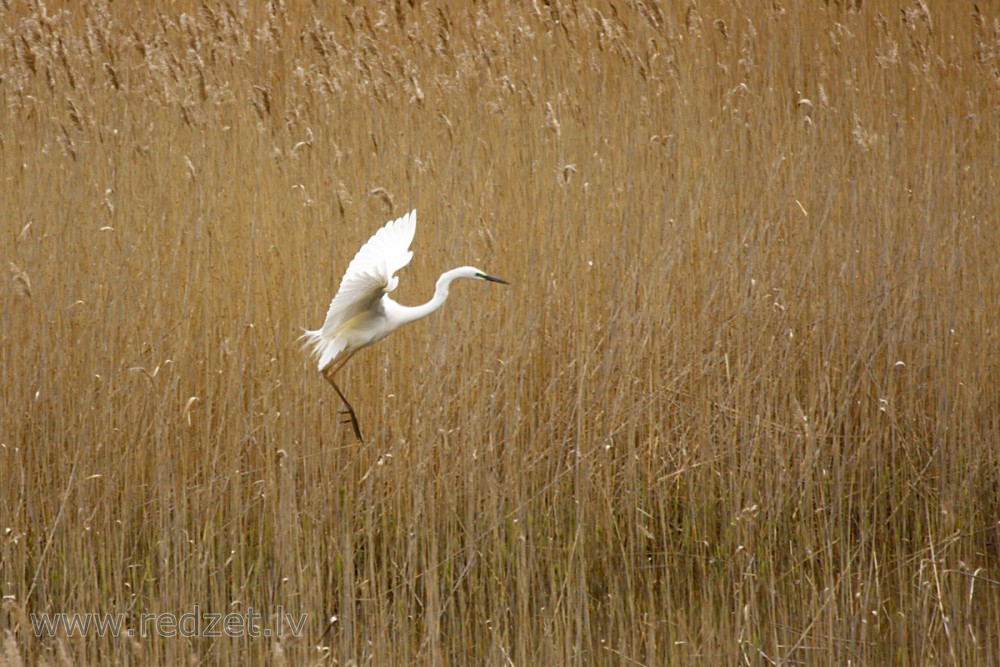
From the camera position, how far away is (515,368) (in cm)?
267

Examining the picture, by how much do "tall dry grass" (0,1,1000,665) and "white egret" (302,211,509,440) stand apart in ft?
0.32

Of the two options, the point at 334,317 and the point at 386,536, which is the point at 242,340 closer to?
the point at 334,317

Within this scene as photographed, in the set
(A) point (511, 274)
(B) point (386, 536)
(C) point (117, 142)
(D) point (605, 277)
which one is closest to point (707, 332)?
(D) point (605, 277)

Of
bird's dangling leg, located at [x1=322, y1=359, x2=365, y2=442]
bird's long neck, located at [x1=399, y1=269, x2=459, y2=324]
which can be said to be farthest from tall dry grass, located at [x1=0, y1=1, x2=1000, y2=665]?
bird's long neck, located at [x1=399, y1=269, x2=459, y2=324]

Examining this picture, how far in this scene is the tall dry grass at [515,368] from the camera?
2354 mm

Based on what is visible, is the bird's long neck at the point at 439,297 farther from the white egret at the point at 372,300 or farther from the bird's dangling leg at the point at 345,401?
the bird's dangling leg at the point at 345,401

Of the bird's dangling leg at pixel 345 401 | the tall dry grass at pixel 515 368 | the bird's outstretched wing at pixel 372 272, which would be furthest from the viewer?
the bird's dangling leg at pixel 345 401

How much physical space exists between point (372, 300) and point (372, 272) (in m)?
0.18

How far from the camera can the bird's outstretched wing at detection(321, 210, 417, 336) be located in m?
2.24

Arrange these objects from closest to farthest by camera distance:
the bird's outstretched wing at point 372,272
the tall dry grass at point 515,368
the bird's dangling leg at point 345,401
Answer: the bird's outstretched wing at point 372,272 → the tall dry grass at point 515,368 → the bird's dangling leg at point 345,401

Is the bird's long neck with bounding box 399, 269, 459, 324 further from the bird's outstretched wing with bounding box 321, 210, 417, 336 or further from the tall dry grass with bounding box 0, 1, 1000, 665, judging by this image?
the tall dry grass with bounding box 0, 1, 1000, 665

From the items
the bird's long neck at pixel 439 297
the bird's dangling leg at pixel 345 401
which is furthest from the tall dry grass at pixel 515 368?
the bird's long neck at pixel 439 297

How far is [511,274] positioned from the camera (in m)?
2.90

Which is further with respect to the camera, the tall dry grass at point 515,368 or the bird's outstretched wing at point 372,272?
the tall dry grass at point 515,368
